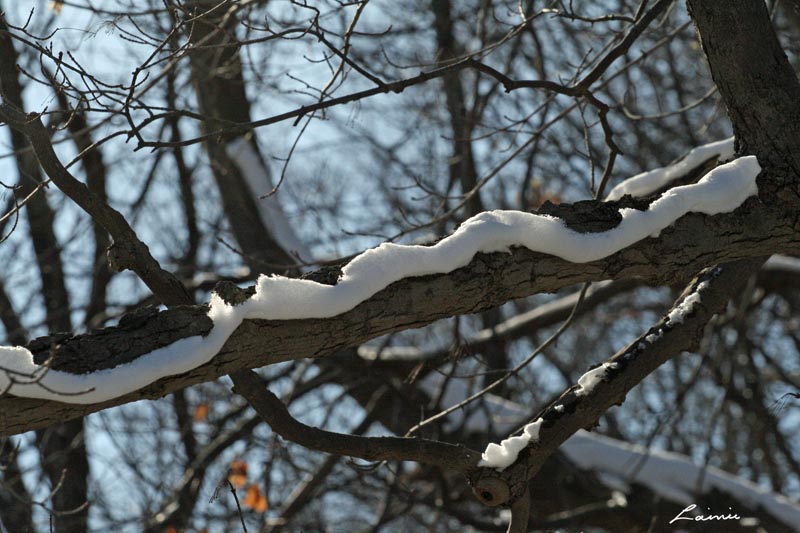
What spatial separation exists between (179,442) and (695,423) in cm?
604

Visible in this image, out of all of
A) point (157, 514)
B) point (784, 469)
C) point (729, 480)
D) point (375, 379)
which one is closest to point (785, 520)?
point (729, 480)

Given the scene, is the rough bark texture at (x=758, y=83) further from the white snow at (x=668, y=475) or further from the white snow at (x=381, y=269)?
the white snow at (x=668, y=475)

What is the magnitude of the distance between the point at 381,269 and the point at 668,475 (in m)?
3.41

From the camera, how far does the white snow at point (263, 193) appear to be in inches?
230

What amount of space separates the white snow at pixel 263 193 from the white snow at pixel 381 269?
11.5 feet

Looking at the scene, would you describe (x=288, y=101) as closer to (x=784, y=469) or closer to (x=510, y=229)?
(x=510, y=229)

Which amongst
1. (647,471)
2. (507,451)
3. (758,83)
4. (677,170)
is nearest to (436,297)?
(507,451)

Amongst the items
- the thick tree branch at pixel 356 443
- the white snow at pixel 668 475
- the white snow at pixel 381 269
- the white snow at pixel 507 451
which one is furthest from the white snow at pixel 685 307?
the white snow at pixel 668 475

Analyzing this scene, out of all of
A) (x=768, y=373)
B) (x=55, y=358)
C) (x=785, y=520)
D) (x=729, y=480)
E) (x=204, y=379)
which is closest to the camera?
(x=55, y=358)

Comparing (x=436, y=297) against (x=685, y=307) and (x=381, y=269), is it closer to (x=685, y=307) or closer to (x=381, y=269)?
(x=381, y=269)

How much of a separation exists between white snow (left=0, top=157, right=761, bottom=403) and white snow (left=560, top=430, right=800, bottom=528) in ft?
8.50

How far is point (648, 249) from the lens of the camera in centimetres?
248

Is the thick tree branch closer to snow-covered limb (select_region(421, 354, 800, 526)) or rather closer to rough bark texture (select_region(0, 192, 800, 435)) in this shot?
rough bark texture (select_region(0, 192, 800, 435))

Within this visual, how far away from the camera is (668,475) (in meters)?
5.10
